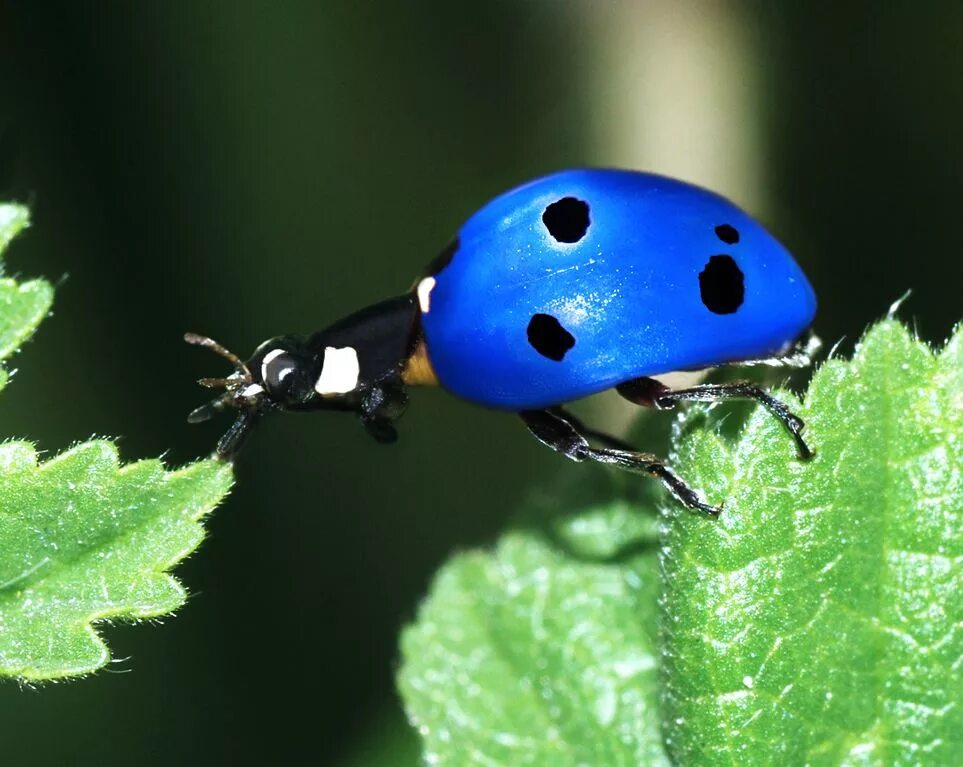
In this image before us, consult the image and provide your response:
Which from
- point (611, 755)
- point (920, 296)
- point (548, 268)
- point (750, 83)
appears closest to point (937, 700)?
point (611, 755)

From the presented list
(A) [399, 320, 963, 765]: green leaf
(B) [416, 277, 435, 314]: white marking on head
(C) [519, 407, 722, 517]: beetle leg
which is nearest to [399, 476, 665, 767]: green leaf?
(C) [519, 407, 722, 517]: beetle leg

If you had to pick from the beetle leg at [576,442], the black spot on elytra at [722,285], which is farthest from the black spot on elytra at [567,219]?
the beetle leg at [576,442]

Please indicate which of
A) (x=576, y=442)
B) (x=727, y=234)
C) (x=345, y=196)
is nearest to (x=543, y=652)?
(x=576, y=442)

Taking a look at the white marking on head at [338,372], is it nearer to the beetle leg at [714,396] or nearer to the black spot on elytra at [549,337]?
the black spot on elytra at [549,337]

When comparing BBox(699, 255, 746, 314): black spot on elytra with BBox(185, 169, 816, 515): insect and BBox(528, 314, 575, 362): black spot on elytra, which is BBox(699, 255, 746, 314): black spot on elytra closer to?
BBox(185, 169, 816, 515): insect

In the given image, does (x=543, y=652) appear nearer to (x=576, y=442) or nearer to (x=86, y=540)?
(x=576, y=442)

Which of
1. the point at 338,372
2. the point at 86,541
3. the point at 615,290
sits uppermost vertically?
the point at 615,290
